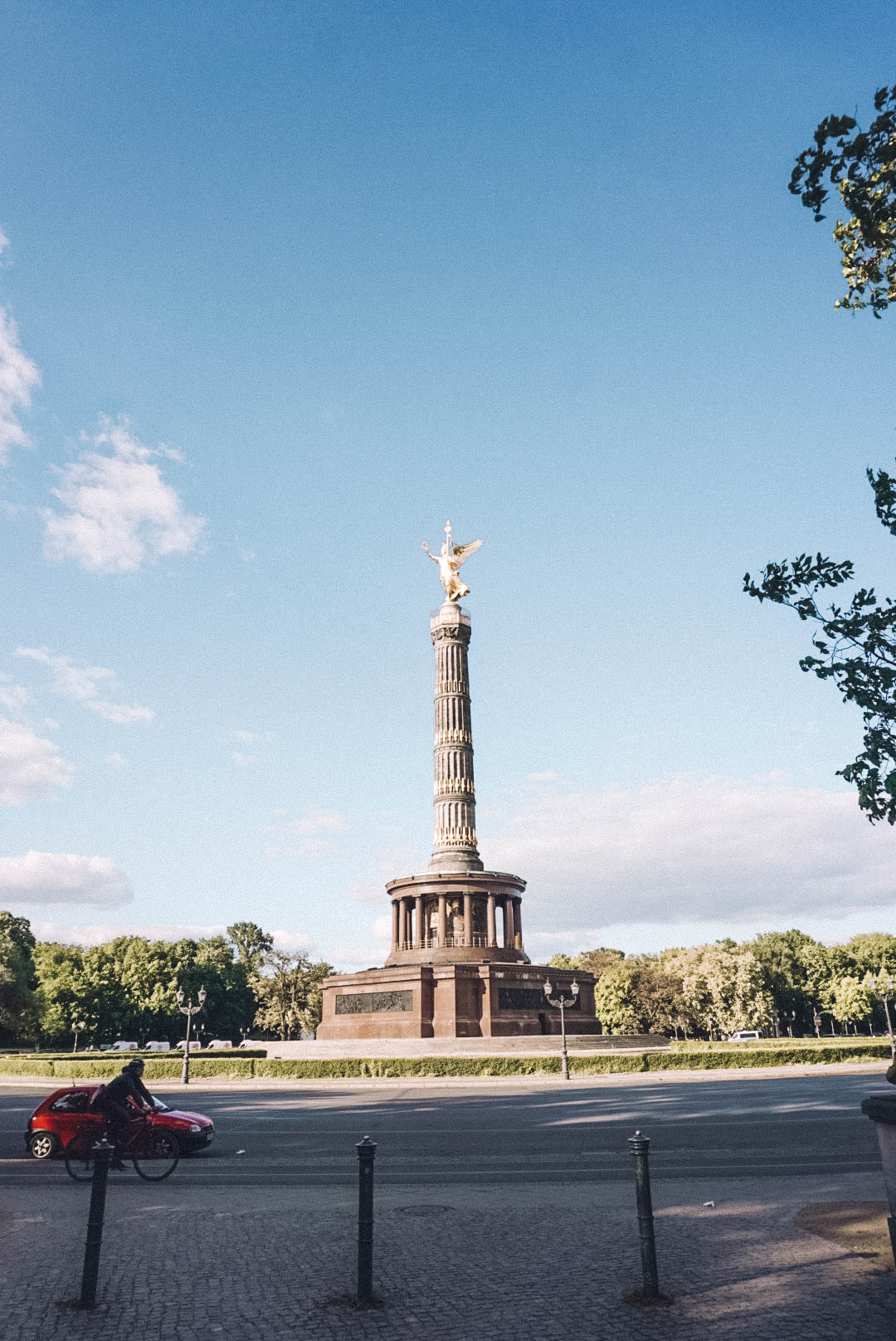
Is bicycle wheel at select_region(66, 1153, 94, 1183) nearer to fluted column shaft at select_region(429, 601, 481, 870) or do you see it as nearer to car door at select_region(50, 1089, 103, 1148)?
car door at select_region(50, 1089, 103, 1148)

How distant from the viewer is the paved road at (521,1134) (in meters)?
15.0

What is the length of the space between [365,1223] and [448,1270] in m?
1.36

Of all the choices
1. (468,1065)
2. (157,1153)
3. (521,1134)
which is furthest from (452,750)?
(157,1153)

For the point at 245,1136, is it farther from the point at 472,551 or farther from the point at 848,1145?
the point at 472,551

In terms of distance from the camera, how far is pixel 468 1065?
40.1 metres

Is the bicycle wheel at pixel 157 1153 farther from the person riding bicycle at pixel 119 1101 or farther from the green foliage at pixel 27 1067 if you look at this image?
the green foliage at pixel 27 1067

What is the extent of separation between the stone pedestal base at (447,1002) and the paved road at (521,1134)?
14932 mm

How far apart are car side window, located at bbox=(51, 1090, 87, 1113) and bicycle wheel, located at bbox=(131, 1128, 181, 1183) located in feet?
5.84

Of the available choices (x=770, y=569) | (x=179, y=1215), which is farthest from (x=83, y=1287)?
(x=770, y=569)

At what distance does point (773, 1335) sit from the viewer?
7.07 metres

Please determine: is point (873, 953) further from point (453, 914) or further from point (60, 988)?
point (60, 988)

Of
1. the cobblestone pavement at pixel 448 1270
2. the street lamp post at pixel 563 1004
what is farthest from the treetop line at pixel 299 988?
the cobblestone pavement at pixel 448 1270

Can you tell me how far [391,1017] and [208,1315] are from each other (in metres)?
43.9

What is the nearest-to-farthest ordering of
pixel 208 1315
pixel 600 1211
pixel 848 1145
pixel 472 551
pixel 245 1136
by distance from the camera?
pixel 208 1315 → pixel 600 1211 → pixel 848 1145 → pixel 245 1136 → pixel 472 551
